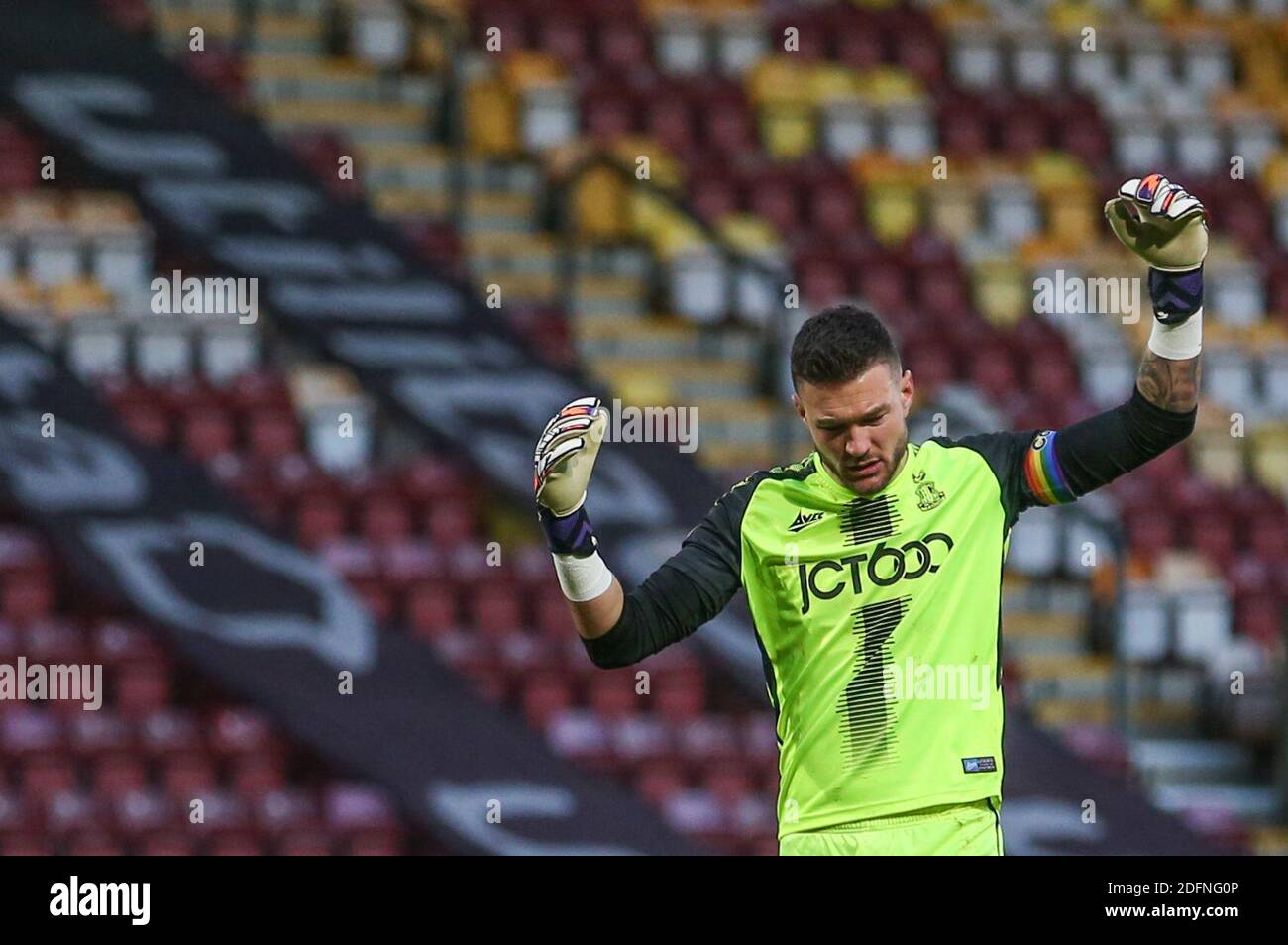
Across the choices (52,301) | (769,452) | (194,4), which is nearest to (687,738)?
(769,452)

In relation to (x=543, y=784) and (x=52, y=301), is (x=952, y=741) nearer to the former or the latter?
(x=543, y=784)

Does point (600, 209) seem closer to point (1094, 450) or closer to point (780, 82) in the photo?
point (780, 82)

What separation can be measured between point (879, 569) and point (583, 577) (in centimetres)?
50

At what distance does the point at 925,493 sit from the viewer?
3.89m

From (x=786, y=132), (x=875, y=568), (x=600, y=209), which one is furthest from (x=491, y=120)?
(x=875, y=568)

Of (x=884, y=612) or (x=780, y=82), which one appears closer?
(x=884, y=612)

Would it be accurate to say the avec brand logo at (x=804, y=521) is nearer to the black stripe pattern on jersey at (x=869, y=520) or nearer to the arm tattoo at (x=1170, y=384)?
the black stripe pattern on jersey at (x=869, y=520)

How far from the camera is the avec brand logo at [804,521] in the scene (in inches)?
153

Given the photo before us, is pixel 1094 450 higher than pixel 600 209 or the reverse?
the reverse

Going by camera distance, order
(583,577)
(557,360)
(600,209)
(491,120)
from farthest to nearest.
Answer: (491,120), (600,209), (557,360), (583,577)

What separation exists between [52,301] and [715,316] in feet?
9.70

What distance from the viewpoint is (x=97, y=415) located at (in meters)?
9.02

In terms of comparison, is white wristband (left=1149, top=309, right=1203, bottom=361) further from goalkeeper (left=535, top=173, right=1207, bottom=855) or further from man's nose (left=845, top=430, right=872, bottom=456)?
man's nose (left=845, top=430, right=872, bottom=456)

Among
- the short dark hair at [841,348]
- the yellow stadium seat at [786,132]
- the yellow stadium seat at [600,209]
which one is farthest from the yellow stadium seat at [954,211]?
the short dark hair at [841,348]
